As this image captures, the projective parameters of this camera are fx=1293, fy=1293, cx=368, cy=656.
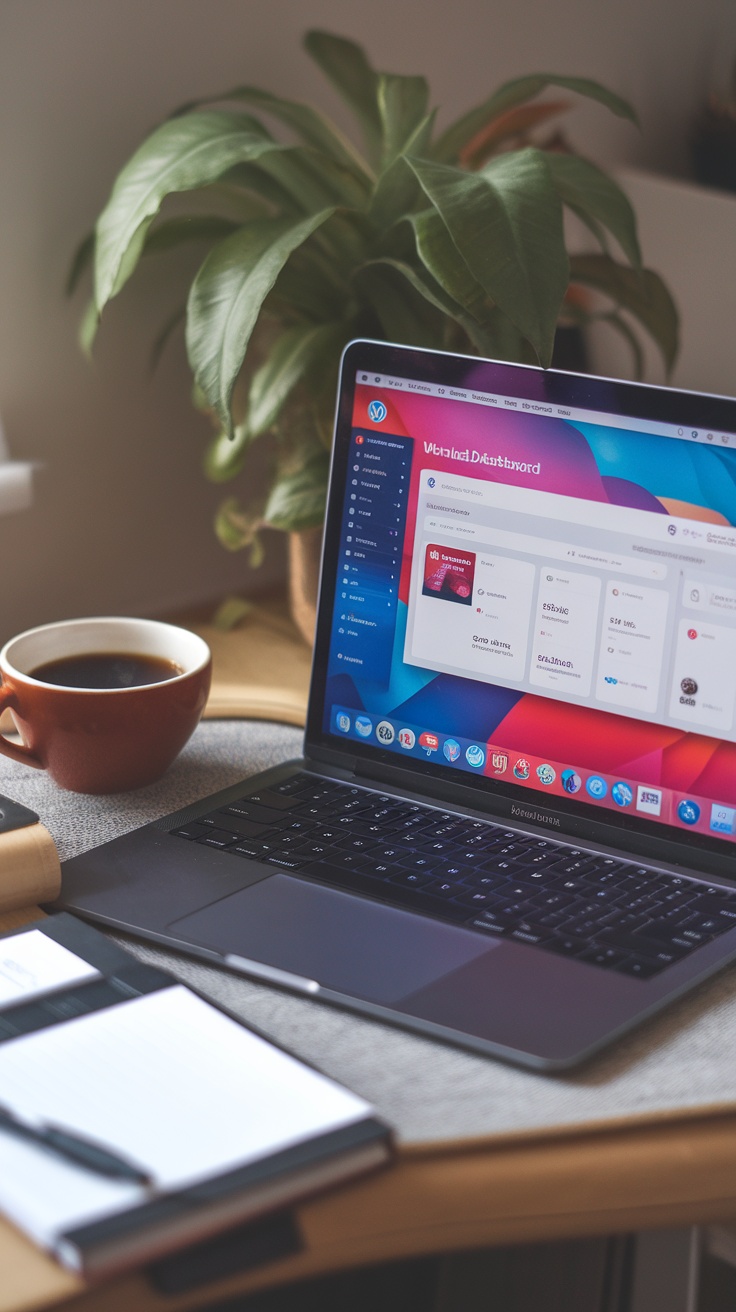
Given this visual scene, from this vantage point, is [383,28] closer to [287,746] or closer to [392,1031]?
[287,746]

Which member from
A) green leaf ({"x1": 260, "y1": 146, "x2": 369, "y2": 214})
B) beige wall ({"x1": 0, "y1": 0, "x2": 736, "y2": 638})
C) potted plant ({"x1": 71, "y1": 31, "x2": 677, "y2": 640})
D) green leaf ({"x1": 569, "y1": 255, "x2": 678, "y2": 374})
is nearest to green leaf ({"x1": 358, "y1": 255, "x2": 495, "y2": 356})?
potted plant ({"x1": 71, "y1": 31, "x2": 677, "y2": 640})

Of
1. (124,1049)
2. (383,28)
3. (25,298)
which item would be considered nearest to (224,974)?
(124,1049)

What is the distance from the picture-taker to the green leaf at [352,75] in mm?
1026

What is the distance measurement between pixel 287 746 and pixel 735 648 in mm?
335

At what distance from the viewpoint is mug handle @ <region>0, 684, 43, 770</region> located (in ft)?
2.63

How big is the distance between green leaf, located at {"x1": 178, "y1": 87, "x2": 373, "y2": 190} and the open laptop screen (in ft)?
0.91

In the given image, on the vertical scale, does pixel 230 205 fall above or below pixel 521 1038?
above

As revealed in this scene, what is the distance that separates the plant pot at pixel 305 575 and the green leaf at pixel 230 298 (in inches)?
7.9

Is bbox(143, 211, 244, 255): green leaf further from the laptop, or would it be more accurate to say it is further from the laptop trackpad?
the laptop trackpad

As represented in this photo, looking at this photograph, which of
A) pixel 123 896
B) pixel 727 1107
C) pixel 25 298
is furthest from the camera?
pixel 25 298

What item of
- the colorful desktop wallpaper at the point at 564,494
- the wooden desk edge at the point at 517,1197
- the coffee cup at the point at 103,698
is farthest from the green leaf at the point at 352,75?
the wooden desk edge at the point at 517,1197

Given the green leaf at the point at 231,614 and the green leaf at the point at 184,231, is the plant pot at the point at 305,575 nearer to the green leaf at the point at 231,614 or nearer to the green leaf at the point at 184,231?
the green leaf at the point at 231,614

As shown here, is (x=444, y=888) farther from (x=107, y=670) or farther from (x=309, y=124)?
(x=309, y=124)

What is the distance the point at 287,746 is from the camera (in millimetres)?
912
